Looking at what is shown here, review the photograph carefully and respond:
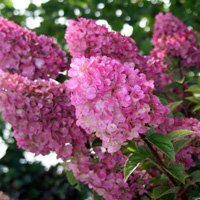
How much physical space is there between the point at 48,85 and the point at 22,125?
0.47ft

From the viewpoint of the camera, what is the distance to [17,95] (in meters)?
1.63

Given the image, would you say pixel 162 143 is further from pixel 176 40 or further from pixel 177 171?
pixel 176 40

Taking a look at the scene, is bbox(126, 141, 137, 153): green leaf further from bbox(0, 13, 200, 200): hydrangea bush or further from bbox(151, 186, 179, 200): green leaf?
bbox(151, 186, 179, 200): green leaf

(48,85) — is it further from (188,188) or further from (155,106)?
(188,188)

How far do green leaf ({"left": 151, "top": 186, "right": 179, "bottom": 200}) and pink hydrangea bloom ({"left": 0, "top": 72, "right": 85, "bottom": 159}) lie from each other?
251 millimetres

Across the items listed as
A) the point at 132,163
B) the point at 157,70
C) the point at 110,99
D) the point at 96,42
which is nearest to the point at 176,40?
the point at 157,70

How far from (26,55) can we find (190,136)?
60 centimetres

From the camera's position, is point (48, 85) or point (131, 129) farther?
point (48, 85)

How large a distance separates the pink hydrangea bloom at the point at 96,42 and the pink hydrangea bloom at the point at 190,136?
11.9 inches

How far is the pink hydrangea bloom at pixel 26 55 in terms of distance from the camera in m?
1.91

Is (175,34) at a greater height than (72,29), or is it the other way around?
(175,34)

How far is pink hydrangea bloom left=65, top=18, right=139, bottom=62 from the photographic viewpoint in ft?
6.10

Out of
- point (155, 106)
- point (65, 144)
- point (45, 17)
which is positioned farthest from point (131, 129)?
point (45, 17)

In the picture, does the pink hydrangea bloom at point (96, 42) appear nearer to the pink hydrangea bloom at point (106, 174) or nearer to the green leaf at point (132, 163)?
the pink hydrangea bloom at point (106, 174)
